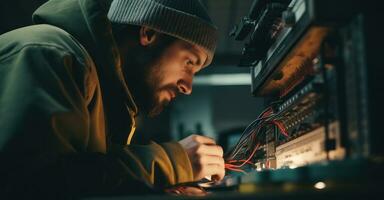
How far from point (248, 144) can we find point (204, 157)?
1.19 feet

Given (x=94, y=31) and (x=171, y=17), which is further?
(x=171, y=17)

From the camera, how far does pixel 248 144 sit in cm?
203

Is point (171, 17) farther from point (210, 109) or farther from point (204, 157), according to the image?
point (210, 109)

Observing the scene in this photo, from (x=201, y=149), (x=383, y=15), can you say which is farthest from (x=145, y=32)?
(x=383, y=15)

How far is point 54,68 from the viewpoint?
4.32 ft

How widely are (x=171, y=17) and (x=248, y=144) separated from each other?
24.1 inches

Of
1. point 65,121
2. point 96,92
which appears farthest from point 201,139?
point 65,121

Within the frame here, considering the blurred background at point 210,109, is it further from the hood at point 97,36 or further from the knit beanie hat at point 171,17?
the hood at point 97,36

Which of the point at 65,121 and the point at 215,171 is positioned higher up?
the point at 65,121

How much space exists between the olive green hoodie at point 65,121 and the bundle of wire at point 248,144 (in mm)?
412

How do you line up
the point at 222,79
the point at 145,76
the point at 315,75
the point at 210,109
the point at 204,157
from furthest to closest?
the point at 210,109 < the point at 222,79 < the point at 145,76 < the point at 204,157 < the point at 315,75

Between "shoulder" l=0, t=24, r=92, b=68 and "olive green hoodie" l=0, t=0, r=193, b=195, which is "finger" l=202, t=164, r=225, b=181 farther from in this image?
"shoulder" l=0, t=24, r=92, b=68

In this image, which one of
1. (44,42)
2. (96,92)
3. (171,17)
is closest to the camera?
(44,42)

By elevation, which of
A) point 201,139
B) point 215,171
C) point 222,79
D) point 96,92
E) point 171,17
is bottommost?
point 215,171
